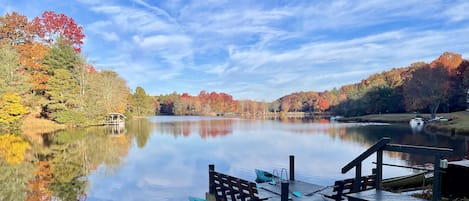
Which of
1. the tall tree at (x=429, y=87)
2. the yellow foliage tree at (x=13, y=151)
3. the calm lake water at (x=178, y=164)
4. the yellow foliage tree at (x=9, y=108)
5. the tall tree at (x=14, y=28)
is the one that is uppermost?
the tall tree at (x=14, y=28)

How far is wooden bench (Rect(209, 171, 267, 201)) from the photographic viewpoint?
7223mm

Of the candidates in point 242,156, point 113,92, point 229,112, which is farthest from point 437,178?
point 229,112

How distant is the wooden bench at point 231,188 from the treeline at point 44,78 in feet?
102

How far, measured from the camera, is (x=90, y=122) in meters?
42.3

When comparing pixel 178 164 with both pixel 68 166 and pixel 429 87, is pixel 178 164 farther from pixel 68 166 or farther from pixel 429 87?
pixel 429 87

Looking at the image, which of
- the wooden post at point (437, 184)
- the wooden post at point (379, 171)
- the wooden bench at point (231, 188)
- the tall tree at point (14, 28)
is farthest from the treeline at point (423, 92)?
the tall tree at point (14, 28)

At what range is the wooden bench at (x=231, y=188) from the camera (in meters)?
7.22

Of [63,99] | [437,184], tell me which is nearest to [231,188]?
[437,184]

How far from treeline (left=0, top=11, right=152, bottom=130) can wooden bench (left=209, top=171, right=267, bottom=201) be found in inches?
1225

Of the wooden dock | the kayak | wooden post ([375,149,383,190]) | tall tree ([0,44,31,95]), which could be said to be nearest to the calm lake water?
the wooden dock

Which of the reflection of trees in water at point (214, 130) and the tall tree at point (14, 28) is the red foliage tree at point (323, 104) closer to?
the reflection of trees in water at point (214, 130)

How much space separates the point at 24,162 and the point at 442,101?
176 ft

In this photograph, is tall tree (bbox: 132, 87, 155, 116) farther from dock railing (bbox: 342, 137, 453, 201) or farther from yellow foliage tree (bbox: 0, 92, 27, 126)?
dock railing (bbox: 342, 137, 453, 201)

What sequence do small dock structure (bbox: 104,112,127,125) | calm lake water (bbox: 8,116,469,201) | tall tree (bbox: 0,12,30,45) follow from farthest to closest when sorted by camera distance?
small dock structure (bbox: 104,112,127,125) → tall tree (bbox: 0,12,30,45) → calm lake water (bbox: 8,116,469,201)
